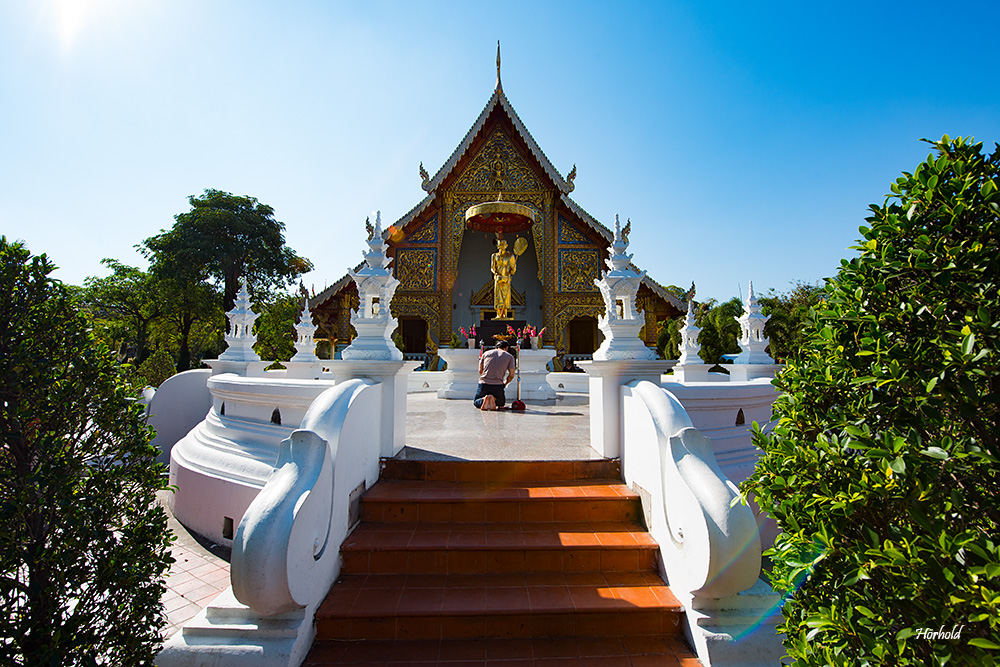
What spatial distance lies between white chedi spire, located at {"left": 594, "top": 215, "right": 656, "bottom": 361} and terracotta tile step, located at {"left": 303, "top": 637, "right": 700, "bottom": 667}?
190cm

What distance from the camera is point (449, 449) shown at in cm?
399

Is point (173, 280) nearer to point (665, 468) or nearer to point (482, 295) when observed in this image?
point (482, 295)

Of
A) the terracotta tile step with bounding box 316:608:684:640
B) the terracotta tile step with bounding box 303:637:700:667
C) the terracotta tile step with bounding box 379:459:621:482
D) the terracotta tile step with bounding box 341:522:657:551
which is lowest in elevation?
the terracotta tile step with bounding box 303:637:700:667

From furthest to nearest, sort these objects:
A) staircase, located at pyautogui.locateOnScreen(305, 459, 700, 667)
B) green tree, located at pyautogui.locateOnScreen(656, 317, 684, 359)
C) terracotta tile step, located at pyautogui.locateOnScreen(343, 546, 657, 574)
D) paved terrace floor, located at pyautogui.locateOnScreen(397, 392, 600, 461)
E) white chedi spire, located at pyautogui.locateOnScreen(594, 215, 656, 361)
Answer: green tree, located at pyautogui.locateOnScreen(656, 317, 684, 359) < paved terrace floor, located at pyautogui.locateOnScreen(397, 392, 600, 461) < white chedi spire, located at pyautogui.locateOnScreen(594, 215, 656, 361) < terracotta tile step, located at pyautogui.locateOnScreen(343, 546, 657, 574) < staircase, located at pyautogui.locateOnScreen(305, 459, 700, 667)

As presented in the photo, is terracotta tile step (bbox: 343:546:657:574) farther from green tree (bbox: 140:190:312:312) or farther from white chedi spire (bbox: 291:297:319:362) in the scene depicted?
green tree (bbox: 140:190:312:312)

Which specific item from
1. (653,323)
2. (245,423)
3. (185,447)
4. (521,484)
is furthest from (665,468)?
(653,323)

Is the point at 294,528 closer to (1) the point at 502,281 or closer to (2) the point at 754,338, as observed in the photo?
(2) the point at 754,338

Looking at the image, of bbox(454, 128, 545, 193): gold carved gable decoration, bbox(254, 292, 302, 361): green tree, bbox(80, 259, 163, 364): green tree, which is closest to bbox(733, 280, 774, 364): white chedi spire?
bbox(254, 292, 302, 361): green tree

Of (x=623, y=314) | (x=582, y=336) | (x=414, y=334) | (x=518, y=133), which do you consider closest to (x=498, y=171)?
(x=518, y=133)

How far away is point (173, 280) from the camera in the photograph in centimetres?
2388

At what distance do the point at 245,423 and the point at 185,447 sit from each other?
3.66 feet

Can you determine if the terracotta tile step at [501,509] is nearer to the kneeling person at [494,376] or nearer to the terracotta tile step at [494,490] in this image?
the terracotta tile step at [494,490]

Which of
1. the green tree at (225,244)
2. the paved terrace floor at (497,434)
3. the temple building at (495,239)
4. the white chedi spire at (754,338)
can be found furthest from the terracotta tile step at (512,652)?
the green tree at (225,244)

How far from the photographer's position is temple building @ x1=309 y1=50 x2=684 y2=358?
733 inches
